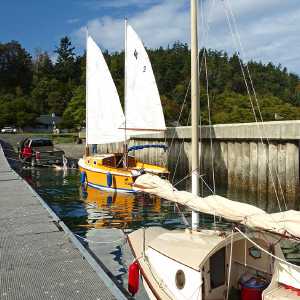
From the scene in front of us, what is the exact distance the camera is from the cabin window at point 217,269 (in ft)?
22.0

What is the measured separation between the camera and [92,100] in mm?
28641

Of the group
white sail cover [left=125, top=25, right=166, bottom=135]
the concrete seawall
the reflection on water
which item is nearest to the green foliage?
the concrete seawall

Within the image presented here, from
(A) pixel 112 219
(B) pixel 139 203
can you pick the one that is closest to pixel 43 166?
(B) pixel 139 203

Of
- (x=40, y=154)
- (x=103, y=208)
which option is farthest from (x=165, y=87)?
(x=103, y=208)

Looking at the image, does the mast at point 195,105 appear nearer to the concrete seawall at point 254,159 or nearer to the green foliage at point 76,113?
the concrete seawall at point 254,159

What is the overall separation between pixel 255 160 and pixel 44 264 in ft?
53.0

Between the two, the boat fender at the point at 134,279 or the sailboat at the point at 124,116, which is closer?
the boat fender at the point at 134,279

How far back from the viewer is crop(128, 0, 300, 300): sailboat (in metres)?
6.16

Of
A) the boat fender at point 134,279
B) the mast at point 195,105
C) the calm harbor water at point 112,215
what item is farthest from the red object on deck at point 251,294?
the mast at point 195,105

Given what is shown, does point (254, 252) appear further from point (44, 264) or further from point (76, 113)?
point (76, 113)

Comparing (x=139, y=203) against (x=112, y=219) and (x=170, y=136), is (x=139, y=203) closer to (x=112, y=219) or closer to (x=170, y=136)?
(x=112, y=219)

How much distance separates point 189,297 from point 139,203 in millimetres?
14449

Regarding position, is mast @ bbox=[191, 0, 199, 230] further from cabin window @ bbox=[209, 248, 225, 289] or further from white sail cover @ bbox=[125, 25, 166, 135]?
white sail cover @ bbox=[125, 25, 166, 135]

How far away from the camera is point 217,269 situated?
22.4 feet
